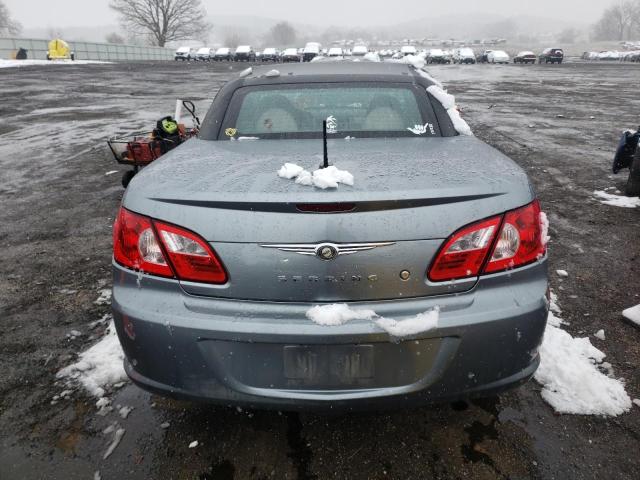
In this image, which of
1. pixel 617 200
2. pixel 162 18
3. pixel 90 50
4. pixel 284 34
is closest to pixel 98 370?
pixel 617 200

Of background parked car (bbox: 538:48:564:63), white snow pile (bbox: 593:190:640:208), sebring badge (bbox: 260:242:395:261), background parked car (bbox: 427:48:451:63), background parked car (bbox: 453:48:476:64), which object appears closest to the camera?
sebring badge (bbox: 260:242:395:261)

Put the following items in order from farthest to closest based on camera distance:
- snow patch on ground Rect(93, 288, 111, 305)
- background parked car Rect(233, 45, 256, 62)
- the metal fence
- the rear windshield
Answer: background parked car Rect(233, 45, 256, 62)
the metal fence
snow patch on ground Rect(93, 288, 111, 305)
the rear windshield

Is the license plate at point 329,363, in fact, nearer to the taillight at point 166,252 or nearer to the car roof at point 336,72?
the taillight at point 166,252

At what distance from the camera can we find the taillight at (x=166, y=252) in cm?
176

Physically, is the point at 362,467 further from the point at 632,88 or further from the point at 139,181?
the point at 632,88

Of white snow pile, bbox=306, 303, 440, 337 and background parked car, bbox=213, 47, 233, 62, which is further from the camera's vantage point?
background parked car, bbox=213, 47, 233, 62

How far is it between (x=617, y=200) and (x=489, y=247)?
494 cm

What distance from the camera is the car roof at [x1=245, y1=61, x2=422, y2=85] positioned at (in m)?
3.09

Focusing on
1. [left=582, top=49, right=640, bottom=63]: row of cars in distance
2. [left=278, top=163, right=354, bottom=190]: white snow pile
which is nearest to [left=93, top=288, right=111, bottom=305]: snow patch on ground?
[left=278, top=163, right=354, bottom=190]: white snow pile

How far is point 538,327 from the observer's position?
185cm

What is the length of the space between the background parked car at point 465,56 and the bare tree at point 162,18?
46.3m

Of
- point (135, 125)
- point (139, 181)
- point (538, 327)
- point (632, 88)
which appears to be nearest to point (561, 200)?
point (538, 327)

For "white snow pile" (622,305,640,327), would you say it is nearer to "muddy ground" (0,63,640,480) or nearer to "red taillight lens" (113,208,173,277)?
"muddy ground" (0,63,640,480)

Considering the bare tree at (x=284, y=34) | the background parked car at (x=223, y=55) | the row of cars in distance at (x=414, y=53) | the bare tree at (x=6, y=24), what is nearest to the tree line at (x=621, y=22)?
the bare tree at (x=284, y=34)
